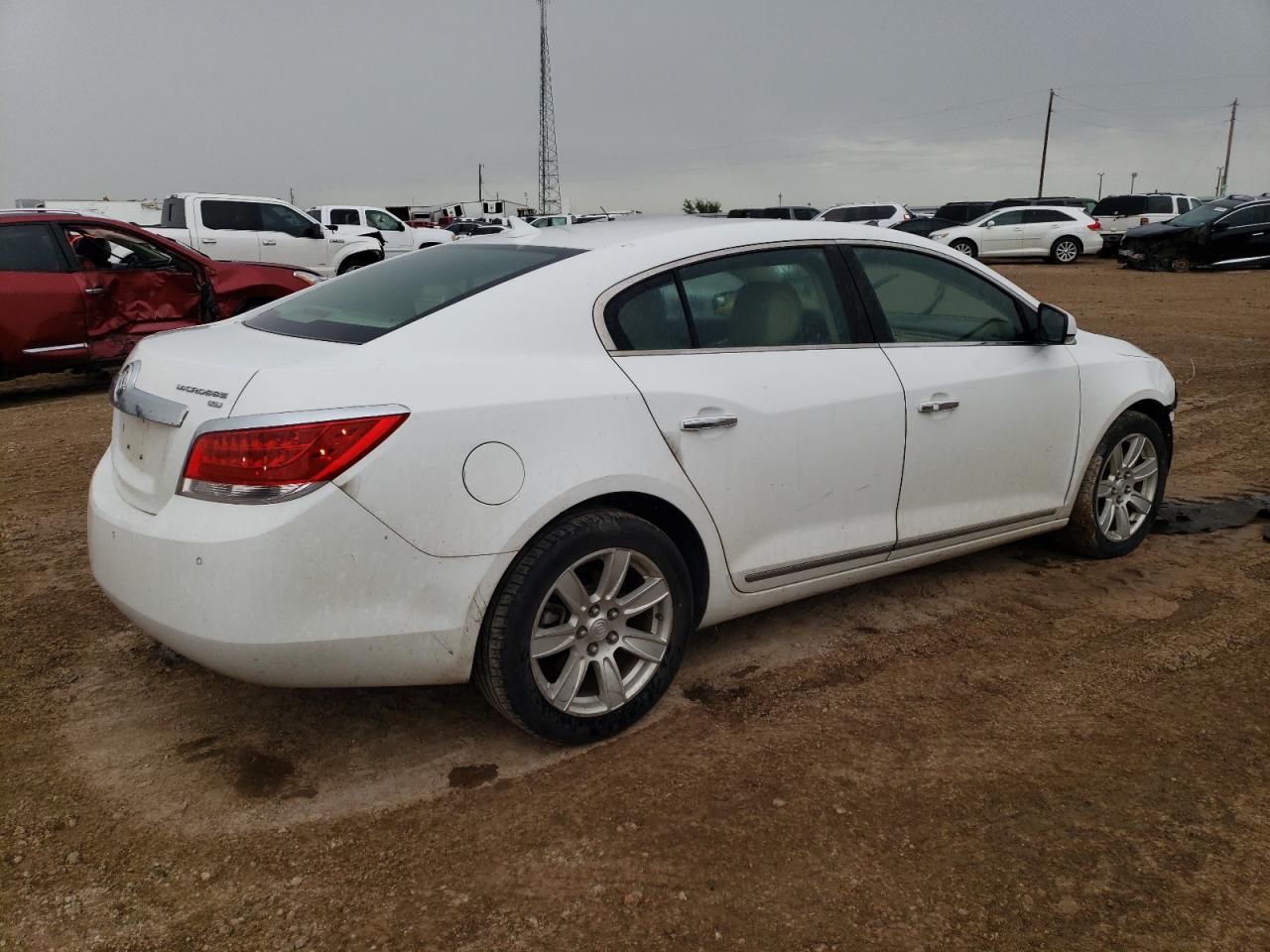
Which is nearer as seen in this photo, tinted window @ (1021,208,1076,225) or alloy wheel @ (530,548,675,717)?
alloy wheel @ (530,548,675,717)

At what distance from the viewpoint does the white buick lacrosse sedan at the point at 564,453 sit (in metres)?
2.62

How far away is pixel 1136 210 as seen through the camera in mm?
29719

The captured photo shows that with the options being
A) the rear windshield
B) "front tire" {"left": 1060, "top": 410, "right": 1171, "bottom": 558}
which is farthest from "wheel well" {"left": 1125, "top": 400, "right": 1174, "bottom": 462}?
the rear windshield

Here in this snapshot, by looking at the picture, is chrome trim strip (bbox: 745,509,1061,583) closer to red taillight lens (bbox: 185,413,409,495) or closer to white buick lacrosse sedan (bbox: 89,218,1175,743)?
white buick lacrosse sedan (bbox: 89,218,1175,743)

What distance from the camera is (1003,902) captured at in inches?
94.9

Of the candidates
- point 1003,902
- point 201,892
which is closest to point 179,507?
point 201,892

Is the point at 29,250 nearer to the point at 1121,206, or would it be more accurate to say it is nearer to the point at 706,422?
the point at 706,422

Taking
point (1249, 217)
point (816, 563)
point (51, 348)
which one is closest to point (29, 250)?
point (51, 348)

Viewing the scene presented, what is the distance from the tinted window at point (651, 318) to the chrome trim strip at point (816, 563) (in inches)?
31.5

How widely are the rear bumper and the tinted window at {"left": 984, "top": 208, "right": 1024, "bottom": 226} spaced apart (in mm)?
26367

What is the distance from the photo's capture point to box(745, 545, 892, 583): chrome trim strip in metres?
3.44

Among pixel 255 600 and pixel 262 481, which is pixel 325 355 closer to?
pixel 262 481

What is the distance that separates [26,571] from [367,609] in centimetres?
270

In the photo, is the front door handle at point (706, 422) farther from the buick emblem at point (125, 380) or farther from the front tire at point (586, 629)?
the buick emblem at point (125, 380)
